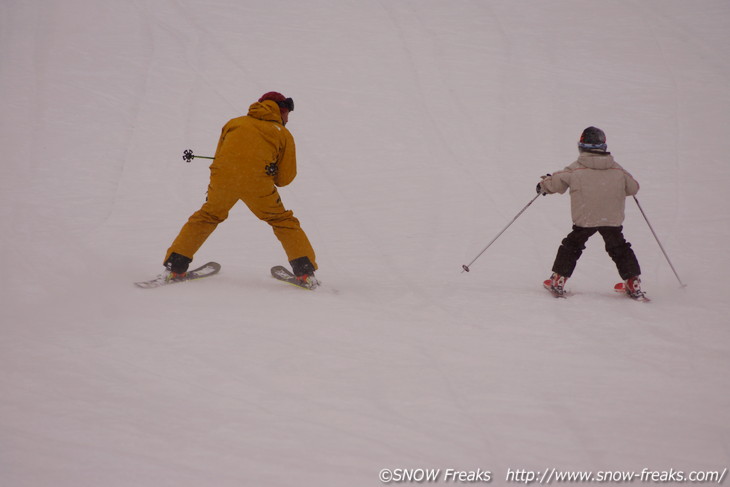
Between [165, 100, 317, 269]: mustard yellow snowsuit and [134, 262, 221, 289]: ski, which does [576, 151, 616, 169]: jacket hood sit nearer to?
[165, 100, 317, 269]: mustard yellow snowsuit

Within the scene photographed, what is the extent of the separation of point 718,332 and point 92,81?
10483mm

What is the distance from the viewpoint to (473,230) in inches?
290

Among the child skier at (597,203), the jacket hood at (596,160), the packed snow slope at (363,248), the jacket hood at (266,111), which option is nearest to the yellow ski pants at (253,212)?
the packed snow slope at (363,248)

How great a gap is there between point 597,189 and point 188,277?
3.26 metres

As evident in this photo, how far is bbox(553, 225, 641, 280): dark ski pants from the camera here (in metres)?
5.04

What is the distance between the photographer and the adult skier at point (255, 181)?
16.1 feet

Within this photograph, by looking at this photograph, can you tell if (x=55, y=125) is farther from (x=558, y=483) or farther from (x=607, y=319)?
(x=558, y=483)

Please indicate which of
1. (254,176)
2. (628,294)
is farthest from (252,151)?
(628,294)

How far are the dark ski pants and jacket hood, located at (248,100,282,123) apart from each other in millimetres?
2406

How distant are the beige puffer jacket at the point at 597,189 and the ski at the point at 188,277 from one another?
114 inches

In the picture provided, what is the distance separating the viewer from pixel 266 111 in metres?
5.00

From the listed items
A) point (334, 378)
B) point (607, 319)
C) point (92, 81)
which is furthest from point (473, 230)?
point (92, 81)

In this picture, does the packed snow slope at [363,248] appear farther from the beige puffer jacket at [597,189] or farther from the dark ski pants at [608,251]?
the beige puffer jacket at [597,189]

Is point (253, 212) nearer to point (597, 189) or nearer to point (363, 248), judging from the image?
point (363, 248)
